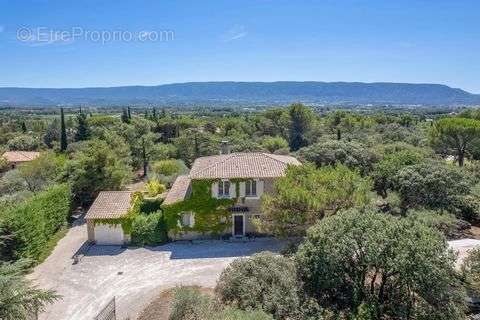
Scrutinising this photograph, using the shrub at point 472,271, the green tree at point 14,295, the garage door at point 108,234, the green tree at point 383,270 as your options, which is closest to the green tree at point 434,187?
the shrub at point 472,271

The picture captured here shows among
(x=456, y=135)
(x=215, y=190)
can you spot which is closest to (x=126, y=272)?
(x=215, y=190)

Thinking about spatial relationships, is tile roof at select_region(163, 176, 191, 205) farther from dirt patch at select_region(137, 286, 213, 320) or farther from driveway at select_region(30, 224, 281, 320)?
dirt patch at select_region(137, 286, 213, 320)

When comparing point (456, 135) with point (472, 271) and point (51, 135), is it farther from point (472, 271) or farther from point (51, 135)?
point (51, 135)

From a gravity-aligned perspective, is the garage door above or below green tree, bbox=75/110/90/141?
below

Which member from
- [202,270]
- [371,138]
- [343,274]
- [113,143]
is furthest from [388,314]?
[371,138]

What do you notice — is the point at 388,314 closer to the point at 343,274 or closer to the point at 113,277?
the point at 343,274

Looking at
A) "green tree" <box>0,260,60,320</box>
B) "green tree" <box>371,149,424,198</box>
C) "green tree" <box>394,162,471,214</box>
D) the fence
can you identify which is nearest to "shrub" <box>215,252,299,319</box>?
the fence
